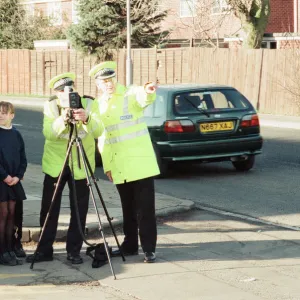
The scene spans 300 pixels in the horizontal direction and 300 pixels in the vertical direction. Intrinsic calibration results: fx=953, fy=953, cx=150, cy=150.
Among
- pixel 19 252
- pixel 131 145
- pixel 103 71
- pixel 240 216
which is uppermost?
pixel 103 71

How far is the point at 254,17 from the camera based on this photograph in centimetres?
3594

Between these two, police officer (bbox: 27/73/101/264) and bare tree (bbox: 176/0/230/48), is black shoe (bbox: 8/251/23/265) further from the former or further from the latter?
bare tree (bbox: 176/0/230/48)

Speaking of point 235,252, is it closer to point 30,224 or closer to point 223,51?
point 30,224

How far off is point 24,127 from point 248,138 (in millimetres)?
11552

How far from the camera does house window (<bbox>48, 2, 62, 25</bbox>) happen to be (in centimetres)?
5522

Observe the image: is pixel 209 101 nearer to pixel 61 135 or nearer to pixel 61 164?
pixel 61 164

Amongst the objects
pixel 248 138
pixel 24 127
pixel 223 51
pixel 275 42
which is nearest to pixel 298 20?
pixel 275 42

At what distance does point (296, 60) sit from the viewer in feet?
98.9

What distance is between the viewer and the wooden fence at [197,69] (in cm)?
3091

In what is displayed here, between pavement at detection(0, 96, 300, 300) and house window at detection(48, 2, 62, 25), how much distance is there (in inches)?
1758

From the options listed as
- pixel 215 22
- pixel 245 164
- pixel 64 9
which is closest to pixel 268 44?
pixel 215 22

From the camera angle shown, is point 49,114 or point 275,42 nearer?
point 49,114

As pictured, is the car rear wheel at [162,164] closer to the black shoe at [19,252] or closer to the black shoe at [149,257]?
the black shoe at [19,252]

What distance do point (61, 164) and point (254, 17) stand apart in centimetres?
2792
